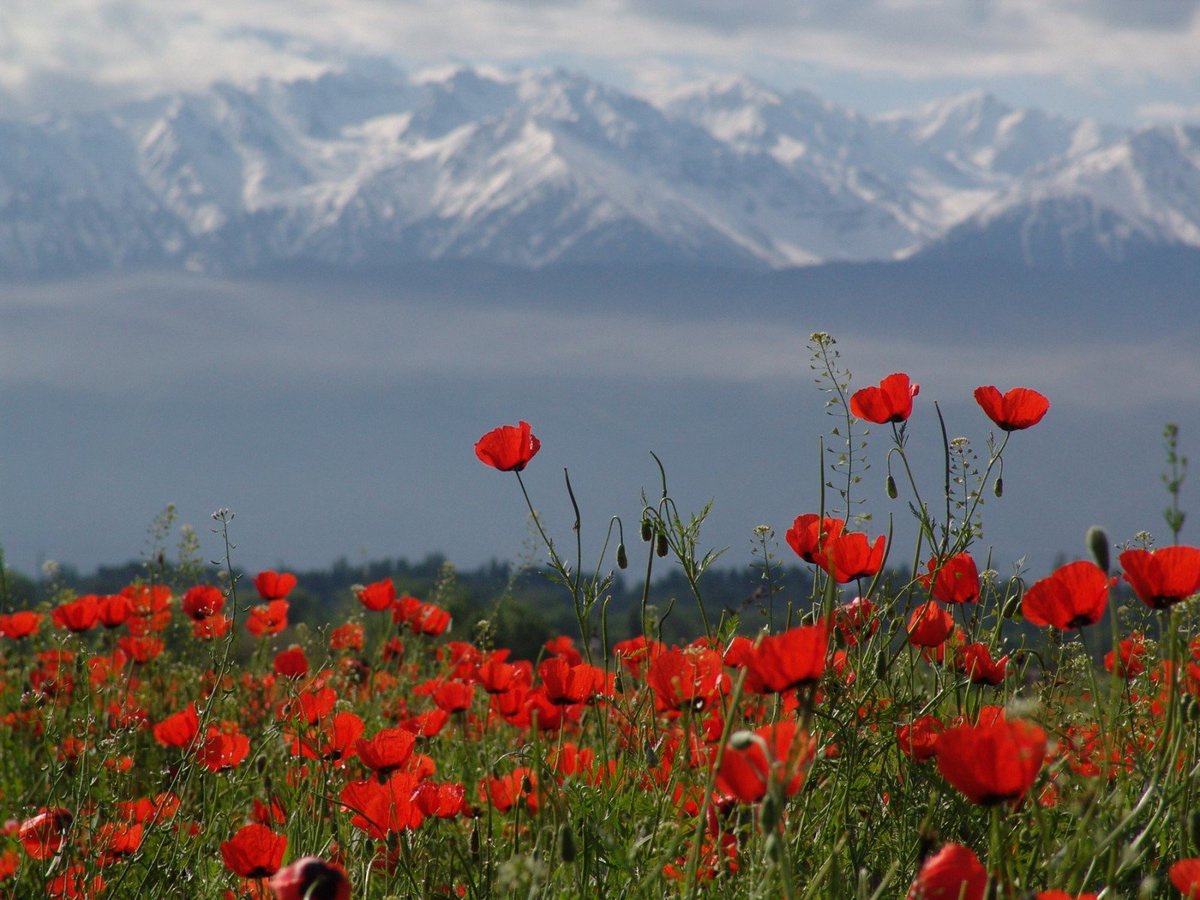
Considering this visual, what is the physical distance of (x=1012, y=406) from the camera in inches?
93.0

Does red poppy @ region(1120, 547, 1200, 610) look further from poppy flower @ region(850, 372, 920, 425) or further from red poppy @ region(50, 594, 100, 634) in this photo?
red poppy @ region(50, 594, 100, 634)

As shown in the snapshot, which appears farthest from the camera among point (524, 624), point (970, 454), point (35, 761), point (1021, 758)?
point (524, 624)

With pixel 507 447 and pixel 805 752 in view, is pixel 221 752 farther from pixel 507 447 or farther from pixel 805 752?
pixel 805 752

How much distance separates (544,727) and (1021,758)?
1.65 metres

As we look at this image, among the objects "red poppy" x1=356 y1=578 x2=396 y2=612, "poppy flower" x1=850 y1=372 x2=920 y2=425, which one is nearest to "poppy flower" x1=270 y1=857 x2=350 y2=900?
"poppy flower" x1=850 y1=372 x2=920 y2=425

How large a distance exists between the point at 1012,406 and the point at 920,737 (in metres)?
0.75

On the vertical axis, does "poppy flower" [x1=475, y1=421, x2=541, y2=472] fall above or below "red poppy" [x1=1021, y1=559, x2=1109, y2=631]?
above

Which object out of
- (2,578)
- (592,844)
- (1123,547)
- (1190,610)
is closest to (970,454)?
(1123,547)

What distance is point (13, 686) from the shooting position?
414cm

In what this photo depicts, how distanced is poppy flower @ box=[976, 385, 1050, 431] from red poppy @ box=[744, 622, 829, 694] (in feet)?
3.63

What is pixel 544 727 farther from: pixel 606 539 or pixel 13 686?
pixel 13 686

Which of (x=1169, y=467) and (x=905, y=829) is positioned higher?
(x=1169, y=467)

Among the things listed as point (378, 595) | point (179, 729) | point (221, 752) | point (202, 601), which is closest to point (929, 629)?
point (221, 752)

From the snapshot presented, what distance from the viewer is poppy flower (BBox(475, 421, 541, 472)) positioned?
2.30 metres
